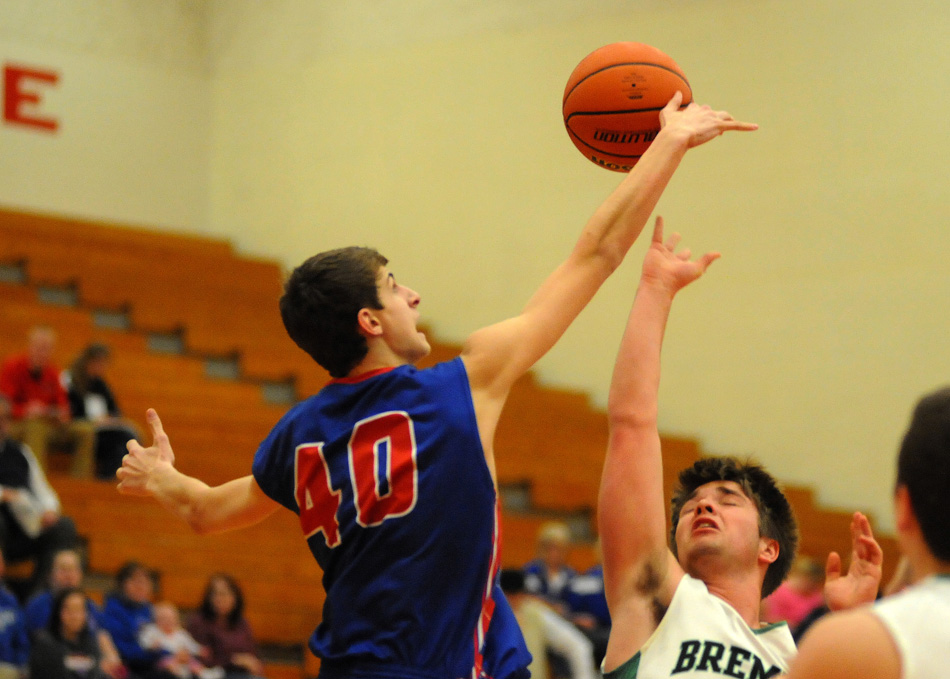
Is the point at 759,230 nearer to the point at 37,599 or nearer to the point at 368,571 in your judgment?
the point at 37,599

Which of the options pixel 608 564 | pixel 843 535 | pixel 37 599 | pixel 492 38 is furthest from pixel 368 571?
pixel 492 38

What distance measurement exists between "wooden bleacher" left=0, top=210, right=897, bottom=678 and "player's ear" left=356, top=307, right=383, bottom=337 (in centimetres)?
599

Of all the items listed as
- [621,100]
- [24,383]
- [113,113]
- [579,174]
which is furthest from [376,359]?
[113,113]

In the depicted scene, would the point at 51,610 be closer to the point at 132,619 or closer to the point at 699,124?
the point at 132,619

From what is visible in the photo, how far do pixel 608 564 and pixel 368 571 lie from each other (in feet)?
1.59

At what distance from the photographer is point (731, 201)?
36.0 ft

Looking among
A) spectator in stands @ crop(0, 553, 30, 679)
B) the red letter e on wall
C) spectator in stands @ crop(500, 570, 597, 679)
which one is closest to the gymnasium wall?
the red letter e on wall

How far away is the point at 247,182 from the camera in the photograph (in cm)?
1427

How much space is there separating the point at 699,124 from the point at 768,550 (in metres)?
0.93

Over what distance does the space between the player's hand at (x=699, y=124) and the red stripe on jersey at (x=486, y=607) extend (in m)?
0.91

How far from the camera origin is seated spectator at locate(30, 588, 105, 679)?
631 cm

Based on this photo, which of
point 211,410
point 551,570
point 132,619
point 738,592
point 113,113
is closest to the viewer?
point 738,592

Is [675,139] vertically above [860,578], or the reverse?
[675,139]

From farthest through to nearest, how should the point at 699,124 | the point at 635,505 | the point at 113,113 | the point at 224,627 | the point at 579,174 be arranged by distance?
the point at 113,113 < the point at 579,174 < the point at 224,627 < the point at 699,124 < the point at 635,505
